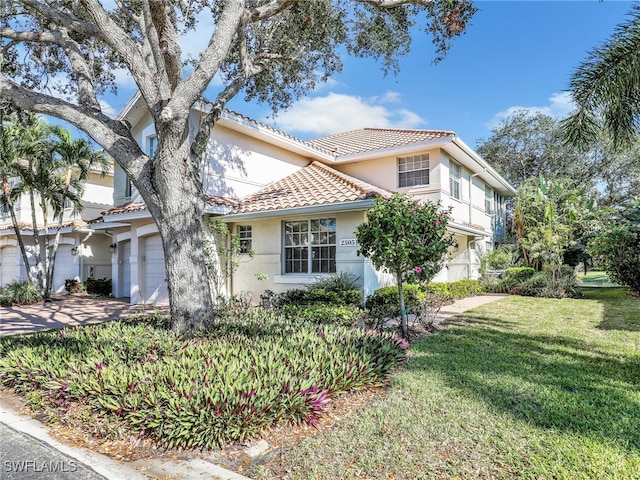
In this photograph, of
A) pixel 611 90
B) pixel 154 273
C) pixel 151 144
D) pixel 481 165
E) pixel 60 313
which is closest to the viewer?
pixel 611 90

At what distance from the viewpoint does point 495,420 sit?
14.2 feet

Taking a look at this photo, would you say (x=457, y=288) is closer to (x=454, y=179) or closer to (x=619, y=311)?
(x=454, y=179)

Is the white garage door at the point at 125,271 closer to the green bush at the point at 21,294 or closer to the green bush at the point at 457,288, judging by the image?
the green bush at the point at 21,294

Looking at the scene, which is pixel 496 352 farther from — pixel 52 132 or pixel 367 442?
pixel 52 132

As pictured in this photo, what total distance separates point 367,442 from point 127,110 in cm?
1509

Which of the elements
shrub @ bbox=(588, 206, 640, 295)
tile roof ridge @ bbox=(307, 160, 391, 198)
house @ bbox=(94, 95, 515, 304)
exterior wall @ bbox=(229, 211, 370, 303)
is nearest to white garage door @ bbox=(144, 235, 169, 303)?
house @ bbox=(94, 95, 515, 304)

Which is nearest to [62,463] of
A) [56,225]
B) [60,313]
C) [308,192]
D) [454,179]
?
[308,192]

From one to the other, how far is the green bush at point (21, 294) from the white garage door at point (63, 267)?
4.27 metres

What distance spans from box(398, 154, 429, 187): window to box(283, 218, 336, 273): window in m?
4.63

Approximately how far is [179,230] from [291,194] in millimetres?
6900

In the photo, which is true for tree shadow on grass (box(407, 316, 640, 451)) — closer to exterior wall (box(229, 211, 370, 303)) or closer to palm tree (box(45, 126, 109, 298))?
exterior wall (box(229, 211, 370, 303))

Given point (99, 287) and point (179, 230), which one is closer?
point (179, 230)

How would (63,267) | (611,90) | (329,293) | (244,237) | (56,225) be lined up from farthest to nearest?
(63,267)
(56,225)
(244,237)
(329,293)
(611,90)

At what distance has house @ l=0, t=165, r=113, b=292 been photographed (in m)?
20.1
